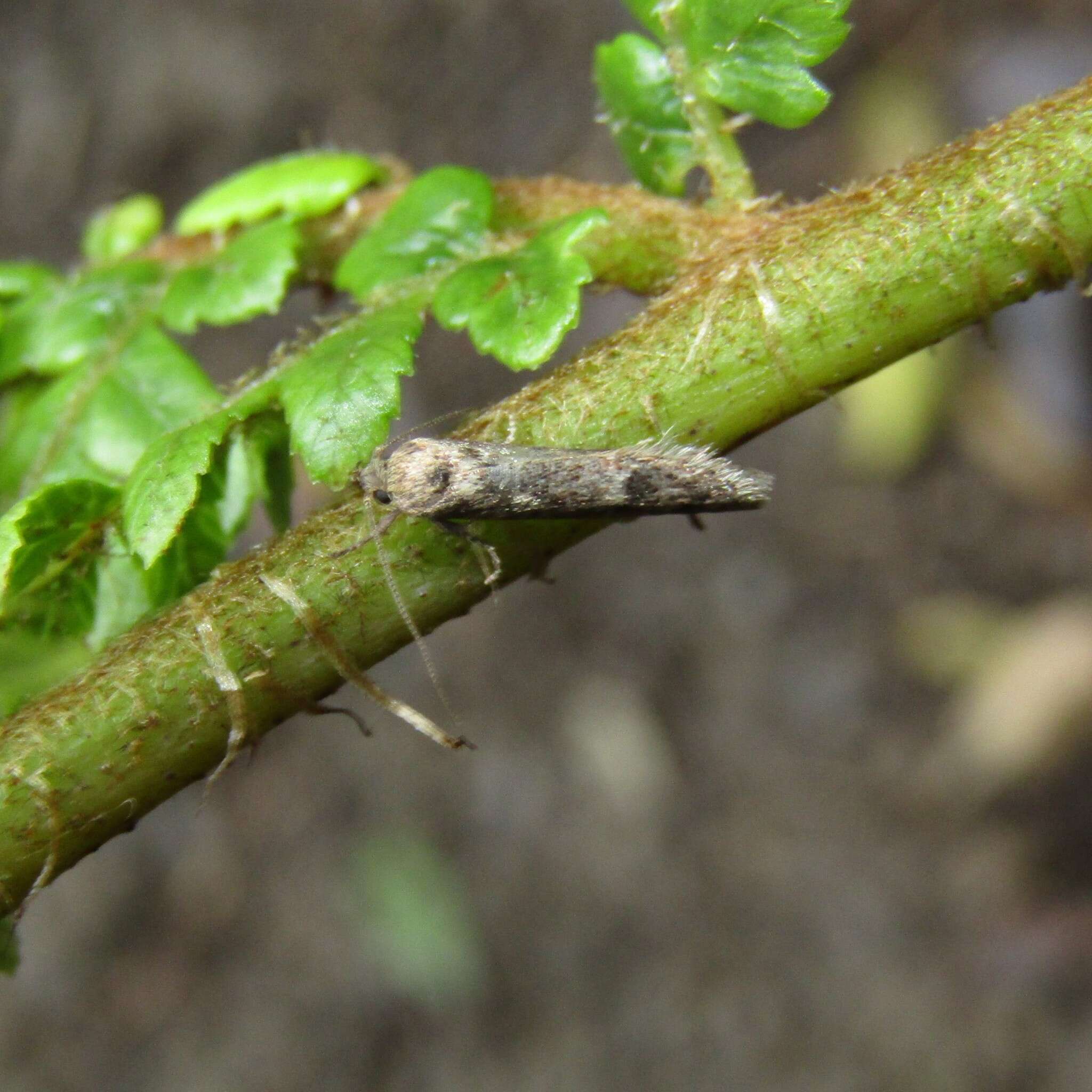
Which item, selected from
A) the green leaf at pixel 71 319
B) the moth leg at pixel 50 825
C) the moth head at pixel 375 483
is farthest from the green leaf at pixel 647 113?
the moth leg at pixel 50 825

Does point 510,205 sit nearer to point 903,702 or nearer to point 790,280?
point 790,280

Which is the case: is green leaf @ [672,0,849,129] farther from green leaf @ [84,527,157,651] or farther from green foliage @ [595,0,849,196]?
green leaf @ [84,527,157,651]

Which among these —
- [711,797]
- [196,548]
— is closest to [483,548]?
[196,548]

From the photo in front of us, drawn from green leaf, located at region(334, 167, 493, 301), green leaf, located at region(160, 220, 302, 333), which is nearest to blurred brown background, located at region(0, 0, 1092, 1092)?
green leaf, located at region(160, 220, 302, 333)

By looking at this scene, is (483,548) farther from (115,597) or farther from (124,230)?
(124,230)

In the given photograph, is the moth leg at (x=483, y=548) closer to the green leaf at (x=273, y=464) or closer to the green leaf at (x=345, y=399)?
the green leaf at (x=345, y=399)
